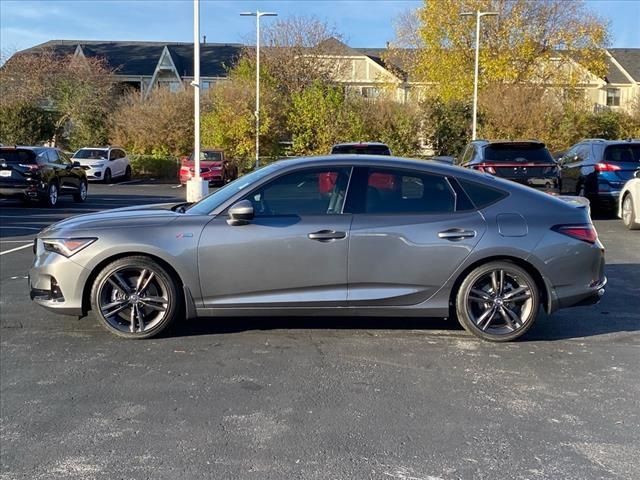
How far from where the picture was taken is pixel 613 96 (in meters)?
57.5

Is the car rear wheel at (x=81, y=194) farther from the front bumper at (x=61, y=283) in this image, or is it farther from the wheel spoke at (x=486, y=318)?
the wheel spoke at (x=486, y=318)

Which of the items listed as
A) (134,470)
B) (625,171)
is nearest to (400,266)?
(134,470)

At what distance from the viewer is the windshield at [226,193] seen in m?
5.75

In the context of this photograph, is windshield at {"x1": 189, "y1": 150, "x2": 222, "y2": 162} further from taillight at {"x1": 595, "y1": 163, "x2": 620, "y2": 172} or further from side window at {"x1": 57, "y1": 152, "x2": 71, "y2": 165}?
taillight at {"x1": 595, "y1": 163, "x2": 620, "y2": 172}

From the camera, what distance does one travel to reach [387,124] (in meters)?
32.8

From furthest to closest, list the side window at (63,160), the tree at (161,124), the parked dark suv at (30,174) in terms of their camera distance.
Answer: the tree at (161,124)
the side window at (63,160)
the parked dark suv at (30,174)

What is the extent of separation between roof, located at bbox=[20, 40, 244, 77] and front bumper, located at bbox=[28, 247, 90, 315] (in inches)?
2065

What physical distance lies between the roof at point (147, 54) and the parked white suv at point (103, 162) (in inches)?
1037

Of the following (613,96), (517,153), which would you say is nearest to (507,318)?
(517,153)

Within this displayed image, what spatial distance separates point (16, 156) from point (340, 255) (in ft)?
46.3

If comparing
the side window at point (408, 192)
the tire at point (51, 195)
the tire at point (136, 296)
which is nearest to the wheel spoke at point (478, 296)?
the side window at point (408, 192)

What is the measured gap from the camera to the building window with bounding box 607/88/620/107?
188 ft

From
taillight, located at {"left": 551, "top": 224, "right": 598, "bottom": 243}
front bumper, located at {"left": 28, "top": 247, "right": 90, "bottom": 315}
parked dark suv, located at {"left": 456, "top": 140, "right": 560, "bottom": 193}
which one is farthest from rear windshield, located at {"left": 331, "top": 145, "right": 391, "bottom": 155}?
front bumper, located at {"left": 28, "top": 247, "right": 90, "bottom": 315}

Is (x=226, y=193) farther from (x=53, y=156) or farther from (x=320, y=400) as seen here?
(x=53, y=156)
